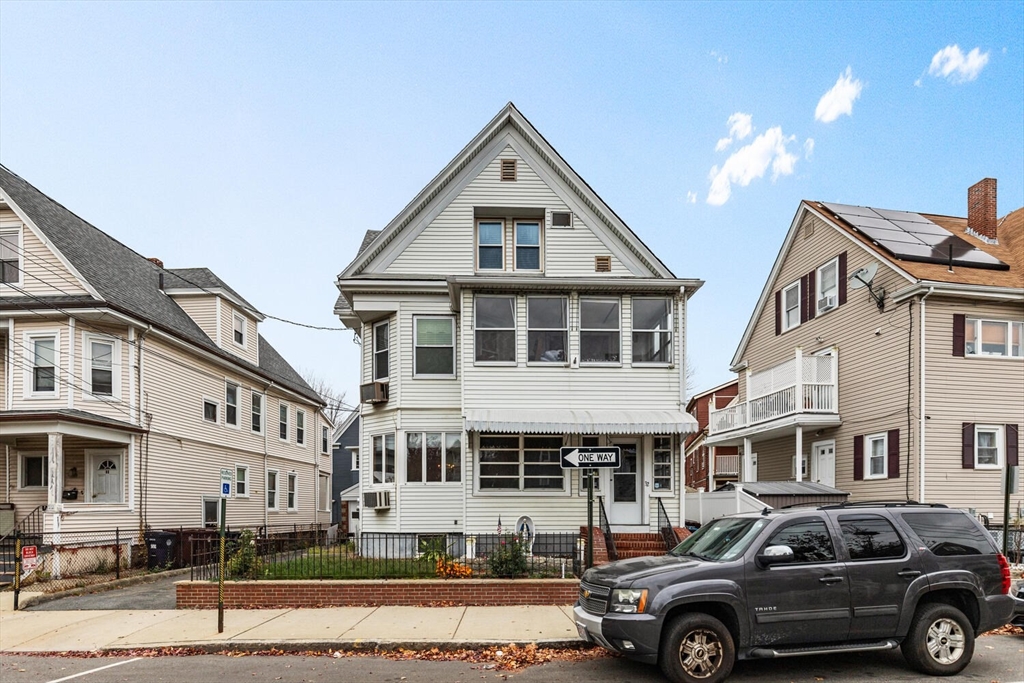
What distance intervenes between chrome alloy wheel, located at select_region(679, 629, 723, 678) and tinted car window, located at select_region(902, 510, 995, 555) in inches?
→ 111

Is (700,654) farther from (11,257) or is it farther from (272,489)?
(272,489)

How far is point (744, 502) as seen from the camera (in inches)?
722

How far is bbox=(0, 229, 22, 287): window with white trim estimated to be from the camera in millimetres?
19078

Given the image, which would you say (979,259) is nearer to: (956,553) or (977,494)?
(977,494)

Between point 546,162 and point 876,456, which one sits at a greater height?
point 546,162

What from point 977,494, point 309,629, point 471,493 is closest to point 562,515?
point 471,493

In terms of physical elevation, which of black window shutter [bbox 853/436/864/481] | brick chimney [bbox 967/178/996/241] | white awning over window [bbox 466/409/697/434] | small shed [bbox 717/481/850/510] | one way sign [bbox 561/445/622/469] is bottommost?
small shed [bbox 717/481/850/510]

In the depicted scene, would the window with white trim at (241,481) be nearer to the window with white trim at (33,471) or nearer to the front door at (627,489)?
the window with white trim at (33,471)

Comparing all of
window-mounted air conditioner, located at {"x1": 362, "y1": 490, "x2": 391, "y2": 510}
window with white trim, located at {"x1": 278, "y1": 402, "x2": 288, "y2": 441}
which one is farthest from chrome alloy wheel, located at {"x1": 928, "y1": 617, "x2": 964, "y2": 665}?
window with white trim, located at {"x1": 278, "y1": 402, "x2": 288, "y2": 441}

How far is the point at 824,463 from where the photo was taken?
23.3 m

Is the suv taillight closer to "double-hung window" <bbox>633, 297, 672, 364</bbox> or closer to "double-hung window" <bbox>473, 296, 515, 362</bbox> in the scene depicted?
"double-hung window" <bbox>633, 297, 672, 364</bbox>

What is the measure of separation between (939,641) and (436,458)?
11758mm

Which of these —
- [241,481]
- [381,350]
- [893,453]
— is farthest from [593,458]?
[241,481]

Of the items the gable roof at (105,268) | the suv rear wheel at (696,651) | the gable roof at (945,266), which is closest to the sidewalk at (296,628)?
the suv rear wheel at (696,651)
